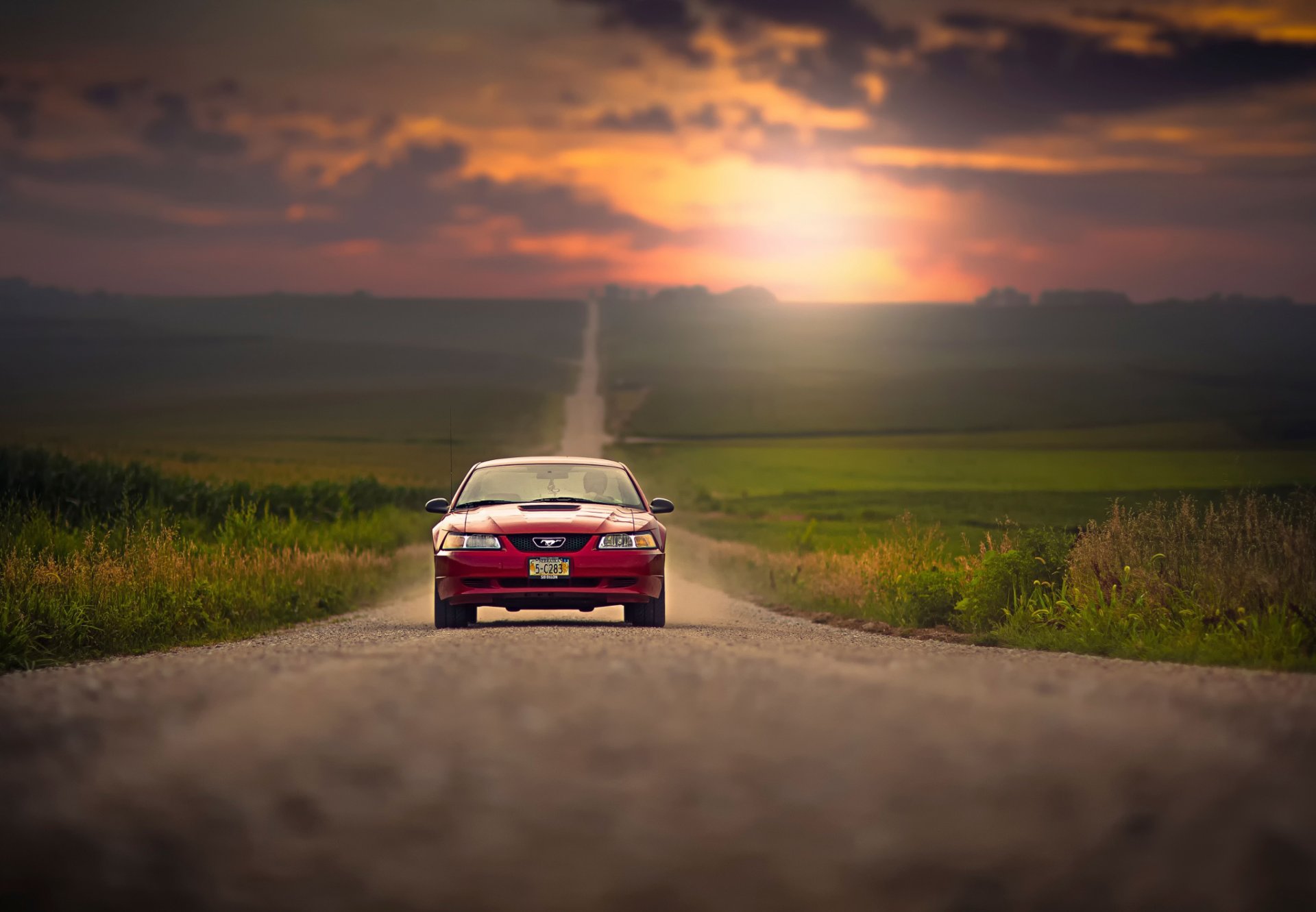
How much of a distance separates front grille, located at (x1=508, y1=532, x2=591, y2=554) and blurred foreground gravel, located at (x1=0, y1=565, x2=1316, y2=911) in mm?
5516

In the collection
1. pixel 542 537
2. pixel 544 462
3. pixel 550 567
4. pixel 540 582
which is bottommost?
pixel 540 582

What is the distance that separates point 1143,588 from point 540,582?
5777 mm

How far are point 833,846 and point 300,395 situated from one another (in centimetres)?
→ 16489

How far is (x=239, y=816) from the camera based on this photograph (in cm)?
497

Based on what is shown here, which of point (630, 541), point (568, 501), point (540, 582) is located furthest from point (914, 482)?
point (540, 582)

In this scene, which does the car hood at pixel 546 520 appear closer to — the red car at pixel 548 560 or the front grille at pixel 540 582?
the red car at pixel 548 560

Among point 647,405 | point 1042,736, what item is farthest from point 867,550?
point 647,405

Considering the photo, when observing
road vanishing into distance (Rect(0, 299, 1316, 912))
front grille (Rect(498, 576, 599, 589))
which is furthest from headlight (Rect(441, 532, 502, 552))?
road vanishing into distance (Rect(0, 299, 1316, 912))

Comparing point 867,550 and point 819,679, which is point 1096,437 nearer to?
point 867,550

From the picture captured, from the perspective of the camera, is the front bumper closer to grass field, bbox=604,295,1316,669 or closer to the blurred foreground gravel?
grass field, bbox=604,295,1316,669

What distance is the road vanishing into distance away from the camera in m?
4.54

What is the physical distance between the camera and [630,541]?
43.4 ft

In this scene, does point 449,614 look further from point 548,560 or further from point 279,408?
point 279,408

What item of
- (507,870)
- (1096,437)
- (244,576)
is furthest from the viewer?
(1096,437)
